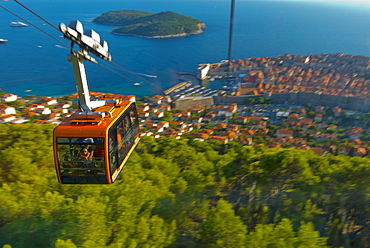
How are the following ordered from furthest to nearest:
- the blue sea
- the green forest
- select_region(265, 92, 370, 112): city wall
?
the blue sea, select_region(265, 92, 370, 112): city wall, the green forest

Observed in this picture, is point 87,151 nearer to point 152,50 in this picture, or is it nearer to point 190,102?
point 190,102

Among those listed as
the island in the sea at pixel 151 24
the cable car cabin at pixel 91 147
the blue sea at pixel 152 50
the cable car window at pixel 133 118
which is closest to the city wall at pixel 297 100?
the blue sea at pixel 152 50

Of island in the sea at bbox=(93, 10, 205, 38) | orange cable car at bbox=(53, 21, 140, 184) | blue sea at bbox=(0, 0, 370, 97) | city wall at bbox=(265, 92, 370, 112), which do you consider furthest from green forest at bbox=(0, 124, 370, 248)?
island in the sea at bbox=(93, 10, 205, 38)

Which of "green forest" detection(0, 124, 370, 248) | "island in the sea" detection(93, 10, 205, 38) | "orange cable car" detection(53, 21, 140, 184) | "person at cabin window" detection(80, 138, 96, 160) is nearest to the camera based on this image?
"orange cable car" detection(53, 21, 140, 184)

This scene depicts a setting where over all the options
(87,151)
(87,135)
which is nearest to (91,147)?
(87,151)

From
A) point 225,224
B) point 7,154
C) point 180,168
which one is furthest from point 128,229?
point 7,154

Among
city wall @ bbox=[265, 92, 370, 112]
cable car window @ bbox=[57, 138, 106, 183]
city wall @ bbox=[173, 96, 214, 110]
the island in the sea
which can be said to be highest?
cable car window @ bbox=[57, 138, 106, 183]

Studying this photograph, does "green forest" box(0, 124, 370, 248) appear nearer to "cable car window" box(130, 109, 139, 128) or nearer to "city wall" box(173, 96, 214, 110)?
"cable car window" box(130, 109, 139, 128)

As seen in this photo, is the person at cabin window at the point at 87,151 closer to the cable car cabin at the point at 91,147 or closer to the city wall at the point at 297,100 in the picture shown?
the cable car cabin at the point at 91,147
